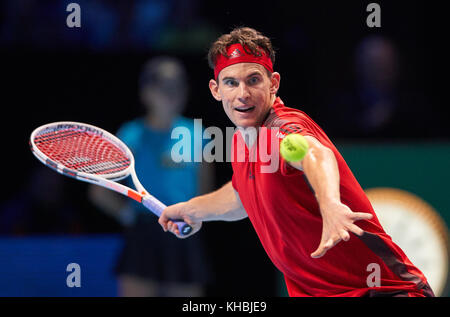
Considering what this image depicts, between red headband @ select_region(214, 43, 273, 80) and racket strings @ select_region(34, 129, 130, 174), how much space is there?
3.23ft

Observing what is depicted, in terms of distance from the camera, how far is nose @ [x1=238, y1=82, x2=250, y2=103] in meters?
3.05

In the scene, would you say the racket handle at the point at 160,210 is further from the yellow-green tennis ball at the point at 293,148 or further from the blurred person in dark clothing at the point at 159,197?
the blurred person in dark clothing at the point at 159,197

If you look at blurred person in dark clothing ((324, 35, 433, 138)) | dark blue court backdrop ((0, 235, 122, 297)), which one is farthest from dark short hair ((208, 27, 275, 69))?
dark blue court backdrop ((0, 235, 122, 297))

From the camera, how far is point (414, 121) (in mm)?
5480

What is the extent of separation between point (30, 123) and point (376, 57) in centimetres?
284

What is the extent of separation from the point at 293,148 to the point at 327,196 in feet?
0.69

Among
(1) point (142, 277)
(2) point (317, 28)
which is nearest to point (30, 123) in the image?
(1) point (142, 277)

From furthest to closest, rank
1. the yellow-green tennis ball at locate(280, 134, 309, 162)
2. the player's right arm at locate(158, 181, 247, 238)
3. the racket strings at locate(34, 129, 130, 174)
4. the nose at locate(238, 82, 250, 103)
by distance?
the racket strings at locate(34, 129, 130, 174) < the player's right arm at locate(158, 181, 247, 238) < the nose at locate(238, 82, 250, 103) < the yellow-green tennis ball at locate(280, 134, 309, 162)

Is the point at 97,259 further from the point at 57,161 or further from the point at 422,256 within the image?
the point at 422,256

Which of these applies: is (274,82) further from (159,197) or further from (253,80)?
(159,197)

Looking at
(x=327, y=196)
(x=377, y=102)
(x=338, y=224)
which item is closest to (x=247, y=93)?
(x=327, y=196)

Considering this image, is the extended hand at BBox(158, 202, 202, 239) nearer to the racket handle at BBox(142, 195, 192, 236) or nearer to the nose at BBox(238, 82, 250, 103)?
the racket handle at BBox(142, 195, 192, 236)

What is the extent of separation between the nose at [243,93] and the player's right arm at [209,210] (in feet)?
2.04

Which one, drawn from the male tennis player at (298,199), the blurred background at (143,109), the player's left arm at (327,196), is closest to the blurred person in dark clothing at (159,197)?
the blurred background at (143,109)
